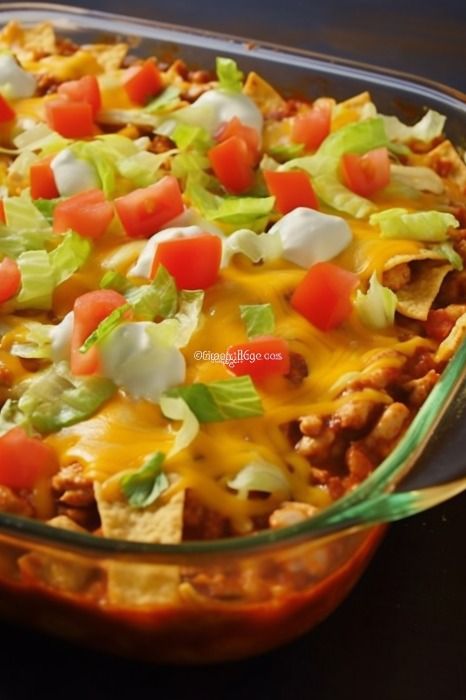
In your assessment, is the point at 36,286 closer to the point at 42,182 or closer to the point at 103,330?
the point at 103,330

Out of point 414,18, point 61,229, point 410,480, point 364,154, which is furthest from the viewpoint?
point 414,18

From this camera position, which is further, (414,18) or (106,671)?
(414,18)

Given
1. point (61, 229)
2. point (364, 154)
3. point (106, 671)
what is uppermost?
point (364, 154)

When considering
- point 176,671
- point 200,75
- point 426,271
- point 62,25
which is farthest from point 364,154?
point 176,671

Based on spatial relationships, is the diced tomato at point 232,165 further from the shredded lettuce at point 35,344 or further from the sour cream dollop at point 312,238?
the shredded lettuce at point 35,344

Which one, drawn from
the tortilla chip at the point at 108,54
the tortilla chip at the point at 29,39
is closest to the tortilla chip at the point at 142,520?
the tortilla chip at the point at 108,54

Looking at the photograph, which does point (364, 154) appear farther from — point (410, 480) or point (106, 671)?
point (106, 671)

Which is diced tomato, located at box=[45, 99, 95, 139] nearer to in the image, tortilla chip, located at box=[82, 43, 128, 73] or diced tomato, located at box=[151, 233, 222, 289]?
tortilla chip, located at box=[82, 43, 128, 73]
